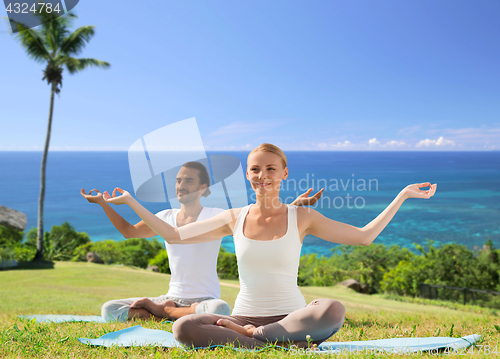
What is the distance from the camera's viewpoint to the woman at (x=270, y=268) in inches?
110

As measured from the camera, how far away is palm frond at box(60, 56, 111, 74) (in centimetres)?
1841

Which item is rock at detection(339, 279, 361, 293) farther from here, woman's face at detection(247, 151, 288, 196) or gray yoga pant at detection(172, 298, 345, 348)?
woman's face at detection(247, 151, 288, 196)

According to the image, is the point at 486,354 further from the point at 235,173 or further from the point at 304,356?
the point at 235,173

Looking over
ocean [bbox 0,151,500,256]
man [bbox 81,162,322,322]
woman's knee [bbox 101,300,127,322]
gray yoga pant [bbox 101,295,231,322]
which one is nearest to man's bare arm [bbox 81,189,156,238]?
man [bbox 81,162,322,322]

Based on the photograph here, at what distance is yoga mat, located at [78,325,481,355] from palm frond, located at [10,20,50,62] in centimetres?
1800

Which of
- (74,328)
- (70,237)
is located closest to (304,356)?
(74,328)

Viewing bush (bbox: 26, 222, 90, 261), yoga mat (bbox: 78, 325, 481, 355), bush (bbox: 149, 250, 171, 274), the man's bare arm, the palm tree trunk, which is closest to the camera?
yoga mat (bbox: 78, 325, 481, 355)


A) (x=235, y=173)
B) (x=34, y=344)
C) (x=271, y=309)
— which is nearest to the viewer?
(x=271, y=309)

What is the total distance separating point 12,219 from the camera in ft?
49.7

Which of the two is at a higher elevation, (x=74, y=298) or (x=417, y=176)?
(x=417, y=176)

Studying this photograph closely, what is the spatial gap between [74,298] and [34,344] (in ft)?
19.1

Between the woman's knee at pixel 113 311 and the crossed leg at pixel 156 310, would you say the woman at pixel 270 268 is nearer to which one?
the crossed leg at pixel 156 310

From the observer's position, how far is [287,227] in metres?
2.97

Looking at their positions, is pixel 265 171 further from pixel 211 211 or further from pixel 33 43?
pixel 33 43
